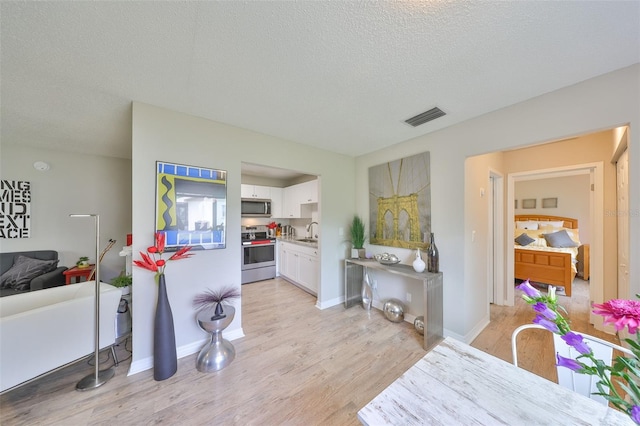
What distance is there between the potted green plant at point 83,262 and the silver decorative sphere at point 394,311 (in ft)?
15.0

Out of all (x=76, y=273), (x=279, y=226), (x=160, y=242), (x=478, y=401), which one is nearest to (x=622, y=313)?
(x=478, y=401)

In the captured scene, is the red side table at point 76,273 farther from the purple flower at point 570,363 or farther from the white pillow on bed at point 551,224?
the white pillow on bed at point 551,224

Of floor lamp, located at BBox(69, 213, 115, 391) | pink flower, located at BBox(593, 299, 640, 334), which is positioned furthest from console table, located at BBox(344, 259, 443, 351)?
floor lamp, located at BBox(69, 213, 115, 391)

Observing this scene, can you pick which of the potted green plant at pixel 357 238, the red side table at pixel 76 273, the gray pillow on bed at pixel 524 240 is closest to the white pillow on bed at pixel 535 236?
the gray pillow on bed at pixel 524 240

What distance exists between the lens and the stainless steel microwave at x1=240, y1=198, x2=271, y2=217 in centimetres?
472

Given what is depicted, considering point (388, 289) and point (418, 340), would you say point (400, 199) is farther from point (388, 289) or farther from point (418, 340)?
point (418, 340)

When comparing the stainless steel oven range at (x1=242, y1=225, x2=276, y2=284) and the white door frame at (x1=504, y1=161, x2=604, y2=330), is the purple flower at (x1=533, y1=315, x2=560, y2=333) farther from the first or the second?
the stainless steel oven range at (x1=242, y1=225, x2=276, y2=284)

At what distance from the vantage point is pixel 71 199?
3.37 metres

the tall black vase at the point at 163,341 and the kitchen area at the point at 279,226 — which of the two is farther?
the kitchen area at the point at 279,226

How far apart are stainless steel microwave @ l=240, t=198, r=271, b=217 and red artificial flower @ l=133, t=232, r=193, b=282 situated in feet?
8.81

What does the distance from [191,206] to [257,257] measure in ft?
8.40

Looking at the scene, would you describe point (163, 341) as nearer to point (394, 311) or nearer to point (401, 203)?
point (394, 311)

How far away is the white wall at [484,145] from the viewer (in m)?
1.52

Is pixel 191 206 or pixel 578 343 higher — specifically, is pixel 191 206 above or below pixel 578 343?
above
